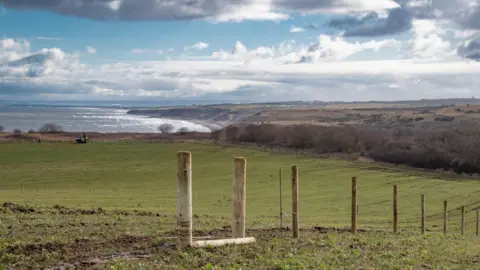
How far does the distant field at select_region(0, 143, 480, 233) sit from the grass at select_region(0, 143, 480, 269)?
5.1 inches

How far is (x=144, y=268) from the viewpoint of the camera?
1242cm

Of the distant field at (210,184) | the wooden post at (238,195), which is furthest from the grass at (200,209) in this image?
the wooden post at (238,195)

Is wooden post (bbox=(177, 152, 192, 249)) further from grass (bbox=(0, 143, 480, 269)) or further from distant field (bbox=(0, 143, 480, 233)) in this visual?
distant field (bbox=(0, 143, 480, 233))

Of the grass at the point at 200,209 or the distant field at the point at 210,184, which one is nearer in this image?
the grass at the point at 200,209

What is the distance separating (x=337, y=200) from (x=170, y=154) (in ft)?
160

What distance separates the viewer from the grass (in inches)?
550

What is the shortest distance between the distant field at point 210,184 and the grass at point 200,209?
129mm

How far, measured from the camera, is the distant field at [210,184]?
41438 mm

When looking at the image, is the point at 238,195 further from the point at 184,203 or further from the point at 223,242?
the point at 184,203

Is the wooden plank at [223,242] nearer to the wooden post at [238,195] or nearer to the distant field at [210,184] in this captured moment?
the wooden post at [238,195]

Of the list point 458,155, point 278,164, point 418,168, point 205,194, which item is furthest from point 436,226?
point 458,155

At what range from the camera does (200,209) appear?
135 ft

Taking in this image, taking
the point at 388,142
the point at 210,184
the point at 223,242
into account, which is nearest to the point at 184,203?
the point at 223,242

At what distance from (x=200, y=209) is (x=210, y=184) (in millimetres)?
23412
